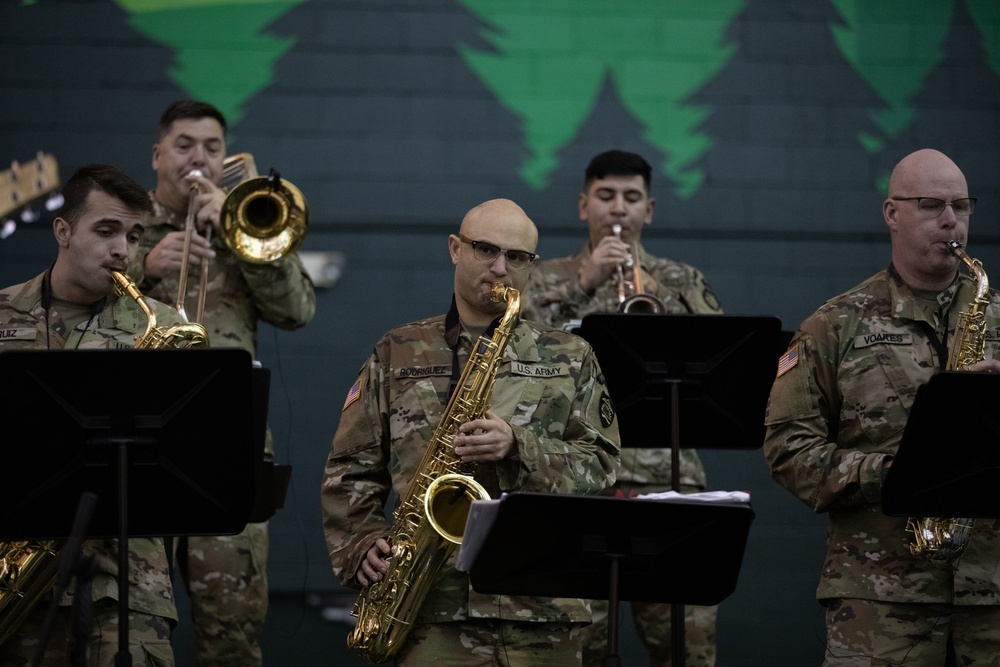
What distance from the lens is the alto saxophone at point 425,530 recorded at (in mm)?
4262

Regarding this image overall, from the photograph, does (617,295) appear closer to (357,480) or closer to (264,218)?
(264,218)

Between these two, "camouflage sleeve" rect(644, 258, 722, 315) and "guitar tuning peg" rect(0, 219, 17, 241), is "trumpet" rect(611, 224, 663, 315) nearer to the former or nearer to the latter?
"camouflage sleeve" rect(644, 258, 722, 315)

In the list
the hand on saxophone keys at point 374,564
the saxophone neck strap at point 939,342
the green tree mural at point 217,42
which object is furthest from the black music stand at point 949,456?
the green tree mural at point 217,42

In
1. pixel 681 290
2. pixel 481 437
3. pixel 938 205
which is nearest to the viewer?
pixel 481 437

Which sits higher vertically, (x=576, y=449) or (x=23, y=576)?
(x=576, y=449)

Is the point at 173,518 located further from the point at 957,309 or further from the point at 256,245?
the point at 957,309

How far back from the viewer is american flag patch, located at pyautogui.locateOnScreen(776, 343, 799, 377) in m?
4.82

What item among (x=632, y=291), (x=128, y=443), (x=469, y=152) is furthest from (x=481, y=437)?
(x=469, y=152)

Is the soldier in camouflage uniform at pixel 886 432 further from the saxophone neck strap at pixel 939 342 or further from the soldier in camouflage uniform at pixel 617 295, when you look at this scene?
the soldier in camouflage uniform at pixel 617 295

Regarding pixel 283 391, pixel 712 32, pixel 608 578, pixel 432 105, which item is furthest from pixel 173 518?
pixel 712 32

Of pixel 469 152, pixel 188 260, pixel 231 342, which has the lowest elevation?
pixel 231 342

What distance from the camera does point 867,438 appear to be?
15.4ft

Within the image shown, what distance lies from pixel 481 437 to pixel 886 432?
58.5 inches

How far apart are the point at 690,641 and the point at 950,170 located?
2.44 metres
